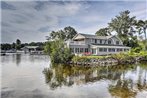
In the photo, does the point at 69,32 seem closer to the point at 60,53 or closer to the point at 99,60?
the point at 60,53

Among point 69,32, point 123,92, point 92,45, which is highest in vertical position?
point 69,32

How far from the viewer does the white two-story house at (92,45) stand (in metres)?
35.0

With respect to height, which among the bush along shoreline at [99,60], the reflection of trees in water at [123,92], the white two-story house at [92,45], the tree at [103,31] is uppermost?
the tree at [103,31]

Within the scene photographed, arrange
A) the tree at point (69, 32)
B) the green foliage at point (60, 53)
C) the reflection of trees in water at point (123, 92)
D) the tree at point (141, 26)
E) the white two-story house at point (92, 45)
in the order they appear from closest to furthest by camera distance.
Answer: the reflection of trees in water at point (123, 92) < the green foliage at point (60, 53) < the white two-story house at point (92, 45) < the tree at point (141, 26) < the tree at point (69, 32)

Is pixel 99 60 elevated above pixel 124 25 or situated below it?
below

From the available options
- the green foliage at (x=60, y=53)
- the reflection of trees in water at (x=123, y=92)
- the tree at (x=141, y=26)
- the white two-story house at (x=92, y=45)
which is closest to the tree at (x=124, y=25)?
the tree at (x=141, y=26)

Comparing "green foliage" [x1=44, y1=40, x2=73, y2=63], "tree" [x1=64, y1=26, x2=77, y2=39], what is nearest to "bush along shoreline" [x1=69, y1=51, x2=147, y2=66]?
"green foliage" [x1=44, y1=40, x2=73, y2=63]

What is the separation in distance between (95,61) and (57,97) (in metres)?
17.5

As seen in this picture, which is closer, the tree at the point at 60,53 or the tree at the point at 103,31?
the tree at the point at 60,53

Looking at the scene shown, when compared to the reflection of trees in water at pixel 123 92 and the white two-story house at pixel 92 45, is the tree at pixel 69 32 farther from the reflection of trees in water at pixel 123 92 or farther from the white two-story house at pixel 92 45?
the reflection of trees in water at pixel 123 92

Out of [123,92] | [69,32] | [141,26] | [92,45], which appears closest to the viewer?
[123,92]

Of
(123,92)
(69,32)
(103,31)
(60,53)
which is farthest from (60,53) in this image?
(69,32)

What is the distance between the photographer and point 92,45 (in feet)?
122

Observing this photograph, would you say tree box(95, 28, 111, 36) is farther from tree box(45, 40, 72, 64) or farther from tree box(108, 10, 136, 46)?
tree box(45, 40, 72, 64)
